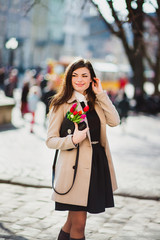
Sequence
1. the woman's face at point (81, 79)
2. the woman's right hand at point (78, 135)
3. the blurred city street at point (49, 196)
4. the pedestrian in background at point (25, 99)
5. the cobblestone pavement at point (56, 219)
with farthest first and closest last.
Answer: the pedestrian in background at point (25, 99)
the blurred city street at point (49, 196)
the cobblestone pavement at point (56, 219)
the woman's face at point (81, 79)
the woman's right hand at point (78, 135)

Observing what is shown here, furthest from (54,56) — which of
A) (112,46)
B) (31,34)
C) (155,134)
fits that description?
(155,134)

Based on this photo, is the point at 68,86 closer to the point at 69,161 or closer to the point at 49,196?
the point at 69,161

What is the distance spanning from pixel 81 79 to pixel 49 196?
2.95 m

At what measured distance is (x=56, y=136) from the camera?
394 cm

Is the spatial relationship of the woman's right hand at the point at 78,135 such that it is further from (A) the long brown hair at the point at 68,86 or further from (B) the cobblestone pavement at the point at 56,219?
(B) the cobblestone pavement at the point at 56,219

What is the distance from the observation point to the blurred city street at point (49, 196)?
5016 millimetres

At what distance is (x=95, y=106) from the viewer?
4.04 metres

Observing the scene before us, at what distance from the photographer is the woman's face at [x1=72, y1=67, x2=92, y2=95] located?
3.96 m

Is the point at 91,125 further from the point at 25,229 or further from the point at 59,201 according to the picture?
the point at 25,229

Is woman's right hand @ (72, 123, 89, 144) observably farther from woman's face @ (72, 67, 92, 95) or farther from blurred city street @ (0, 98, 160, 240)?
blurred city street @ (0, 98, 160, 240)

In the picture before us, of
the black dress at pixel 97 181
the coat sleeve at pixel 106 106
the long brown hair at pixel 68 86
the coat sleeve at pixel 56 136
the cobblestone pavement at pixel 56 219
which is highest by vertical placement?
the long brown hair at pixel 68 86

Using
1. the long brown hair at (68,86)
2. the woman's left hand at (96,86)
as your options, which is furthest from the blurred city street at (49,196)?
the woman's left hand at (96,86)

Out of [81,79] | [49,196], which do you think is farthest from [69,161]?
[49,196]

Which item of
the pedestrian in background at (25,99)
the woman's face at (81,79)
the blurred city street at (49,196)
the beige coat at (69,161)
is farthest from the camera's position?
the pedestrian in background at (25,99)
